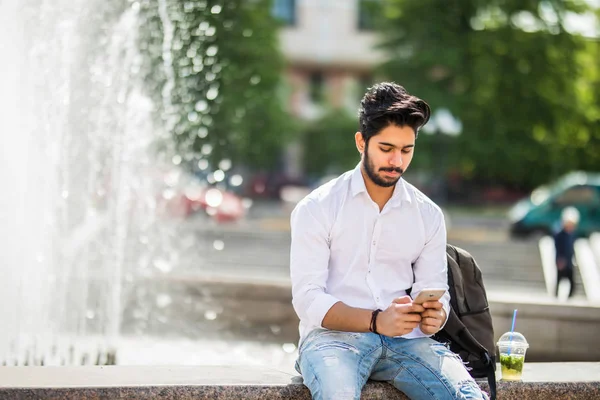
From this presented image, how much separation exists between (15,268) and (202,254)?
12301 millimetres

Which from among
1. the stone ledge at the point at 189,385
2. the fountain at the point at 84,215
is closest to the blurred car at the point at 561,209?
the fountain at the point at 84,215

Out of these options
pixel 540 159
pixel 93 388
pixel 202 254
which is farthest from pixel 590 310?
pixel 540 159

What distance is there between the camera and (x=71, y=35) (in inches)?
319

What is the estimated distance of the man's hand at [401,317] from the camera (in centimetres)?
348

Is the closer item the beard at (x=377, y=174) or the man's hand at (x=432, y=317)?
the man's hand at (x=432, y=317)

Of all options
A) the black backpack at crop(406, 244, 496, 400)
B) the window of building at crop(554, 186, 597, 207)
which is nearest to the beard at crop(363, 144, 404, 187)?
the black backpack at crop(406, 244, 496, 400)

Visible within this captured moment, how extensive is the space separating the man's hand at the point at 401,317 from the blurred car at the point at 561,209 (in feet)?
66.9

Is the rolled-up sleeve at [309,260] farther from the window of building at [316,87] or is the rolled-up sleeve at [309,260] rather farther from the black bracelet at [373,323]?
the window of building at [316,87]

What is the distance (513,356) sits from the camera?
162 inches

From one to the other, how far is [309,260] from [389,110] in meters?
0.66

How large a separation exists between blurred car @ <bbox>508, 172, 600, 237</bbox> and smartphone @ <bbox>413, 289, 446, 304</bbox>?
20415 millimetres

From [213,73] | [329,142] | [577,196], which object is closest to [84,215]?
[213,73]

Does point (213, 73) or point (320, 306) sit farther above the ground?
point (213, 73)

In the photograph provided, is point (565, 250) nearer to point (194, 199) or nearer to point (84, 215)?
point (84, 215)
